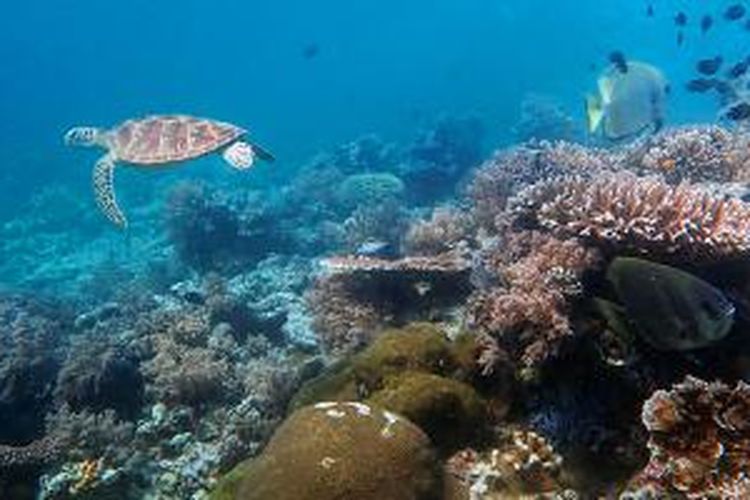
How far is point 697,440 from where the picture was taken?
14.2 ft

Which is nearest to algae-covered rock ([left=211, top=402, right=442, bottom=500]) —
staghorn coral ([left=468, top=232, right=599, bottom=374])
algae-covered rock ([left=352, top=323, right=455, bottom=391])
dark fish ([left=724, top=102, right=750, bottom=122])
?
algae-covered rock ([left=352, top=323, right=455, bottom=391])

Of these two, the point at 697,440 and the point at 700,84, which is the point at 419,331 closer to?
the point at 697,440

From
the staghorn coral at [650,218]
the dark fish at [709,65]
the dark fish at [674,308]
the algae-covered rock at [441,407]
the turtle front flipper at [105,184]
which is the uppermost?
the dark fish at [709,65]

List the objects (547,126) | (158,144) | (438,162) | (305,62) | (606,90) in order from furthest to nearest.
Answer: (305,62)
(547,126)
(438,162)
(606,90)
(158,144)

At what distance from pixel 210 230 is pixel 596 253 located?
38.8 feet

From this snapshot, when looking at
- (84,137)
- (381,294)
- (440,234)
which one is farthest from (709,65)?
(84,137)

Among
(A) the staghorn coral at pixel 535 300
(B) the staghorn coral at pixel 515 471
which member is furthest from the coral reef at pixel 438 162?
(B) the staghorn coral at pixel 515 471

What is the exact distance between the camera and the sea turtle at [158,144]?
9.50m

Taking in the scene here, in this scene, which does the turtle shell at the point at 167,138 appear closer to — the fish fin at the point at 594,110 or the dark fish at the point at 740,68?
the fish fin at the point at 594,110

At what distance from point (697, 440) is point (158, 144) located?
289 inches

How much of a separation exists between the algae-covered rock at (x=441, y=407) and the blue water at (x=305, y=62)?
2559 cm

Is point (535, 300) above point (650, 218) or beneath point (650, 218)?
beneath

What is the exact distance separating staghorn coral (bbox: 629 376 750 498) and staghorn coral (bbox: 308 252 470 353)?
3.19 m

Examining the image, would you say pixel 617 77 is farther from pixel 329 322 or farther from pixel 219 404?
pixel 219 404
